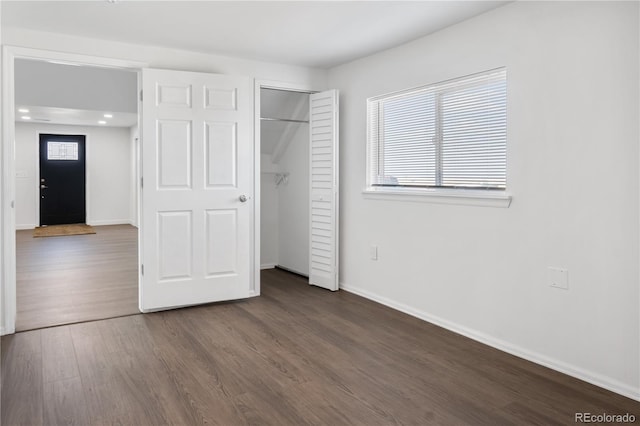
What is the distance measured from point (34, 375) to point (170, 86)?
233cm

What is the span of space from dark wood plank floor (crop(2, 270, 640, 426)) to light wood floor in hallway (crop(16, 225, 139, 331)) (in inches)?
13.9

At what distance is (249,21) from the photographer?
3.24 meters

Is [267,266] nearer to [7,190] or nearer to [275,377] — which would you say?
[7,190]

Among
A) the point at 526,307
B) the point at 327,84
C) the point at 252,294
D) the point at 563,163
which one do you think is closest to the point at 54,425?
the point at 252,294

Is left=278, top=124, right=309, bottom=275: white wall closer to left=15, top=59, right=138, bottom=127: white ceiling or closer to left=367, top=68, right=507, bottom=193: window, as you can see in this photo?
left=367, top=68, right=507, bottom=193: window

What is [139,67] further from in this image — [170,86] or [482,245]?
[482,245]

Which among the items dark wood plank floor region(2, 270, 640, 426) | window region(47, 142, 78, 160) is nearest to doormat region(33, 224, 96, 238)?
window region(47, 142, 78, 160)

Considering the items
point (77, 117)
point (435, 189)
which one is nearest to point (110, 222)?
point (77, 117)

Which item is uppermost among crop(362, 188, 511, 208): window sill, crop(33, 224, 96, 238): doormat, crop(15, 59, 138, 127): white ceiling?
crop(15, 59, 138, 127): white ceiling

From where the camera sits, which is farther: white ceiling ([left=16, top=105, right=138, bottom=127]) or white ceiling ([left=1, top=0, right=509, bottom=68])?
white ceiling ([left=16, top=105, right=138, bottom=127])

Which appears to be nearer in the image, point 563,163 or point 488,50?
point 563,163

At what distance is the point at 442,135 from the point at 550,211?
106cm

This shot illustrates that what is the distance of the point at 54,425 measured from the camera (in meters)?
2.05

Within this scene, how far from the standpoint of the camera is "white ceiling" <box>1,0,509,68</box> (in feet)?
9.64
